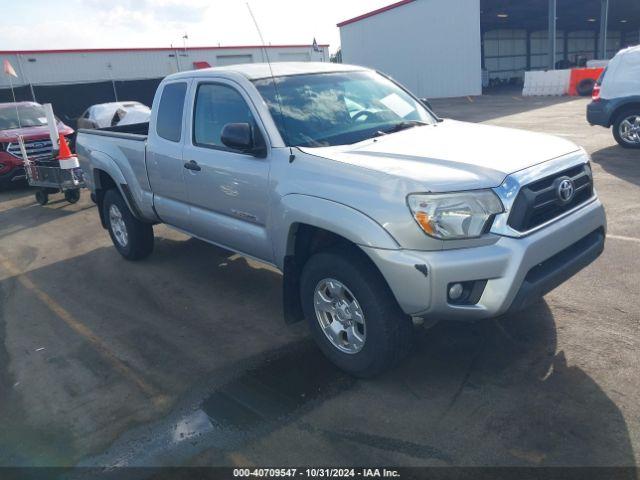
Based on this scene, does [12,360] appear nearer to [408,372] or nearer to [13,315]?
[13,315]

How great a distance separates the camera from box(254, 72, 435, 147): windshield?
161 inches

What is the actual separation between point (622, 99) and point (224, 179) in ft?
29.4

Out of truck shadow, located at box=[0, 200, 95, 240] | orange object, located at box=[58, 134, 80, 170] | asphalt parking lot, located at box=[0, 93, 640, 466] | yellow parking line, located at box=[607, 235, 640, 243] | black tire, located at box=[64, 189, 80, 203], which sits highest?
orange object, located at box=[58, 134, 80, 170]

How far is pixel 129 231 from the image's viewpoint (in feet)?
21.0

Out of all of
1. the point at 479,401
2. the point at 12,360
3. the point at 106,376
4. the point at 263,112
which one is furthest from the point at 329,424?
the point at 12,360

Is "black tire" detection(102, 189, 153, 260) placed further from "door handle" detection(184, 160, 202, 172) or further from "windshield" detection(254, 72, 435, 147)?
"windshield" detection(254, 72, 435, 147)

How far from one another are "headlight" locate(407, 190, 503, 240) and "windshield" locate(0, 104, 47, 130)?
1224cm

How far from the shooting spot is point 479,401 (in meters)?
3.37

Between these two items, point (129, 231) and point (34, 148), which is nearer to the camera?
point (129, 231)

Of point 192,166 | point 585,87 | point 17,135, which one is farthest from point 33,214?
point 585,87

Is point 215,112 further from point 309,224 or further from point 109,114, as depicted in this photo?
point 109,114

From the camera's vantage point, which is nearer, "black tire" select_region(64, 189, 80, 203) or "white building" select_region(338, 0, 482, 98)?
"black tire" select_region(64, 189, 80, 203)

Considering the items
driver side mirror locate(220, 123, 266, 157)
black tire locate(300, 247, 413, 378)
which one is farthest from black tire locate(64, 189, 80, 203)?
black tire locate(300, 247, 413, 378)

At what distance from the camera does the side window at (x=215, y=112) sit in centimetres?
443
